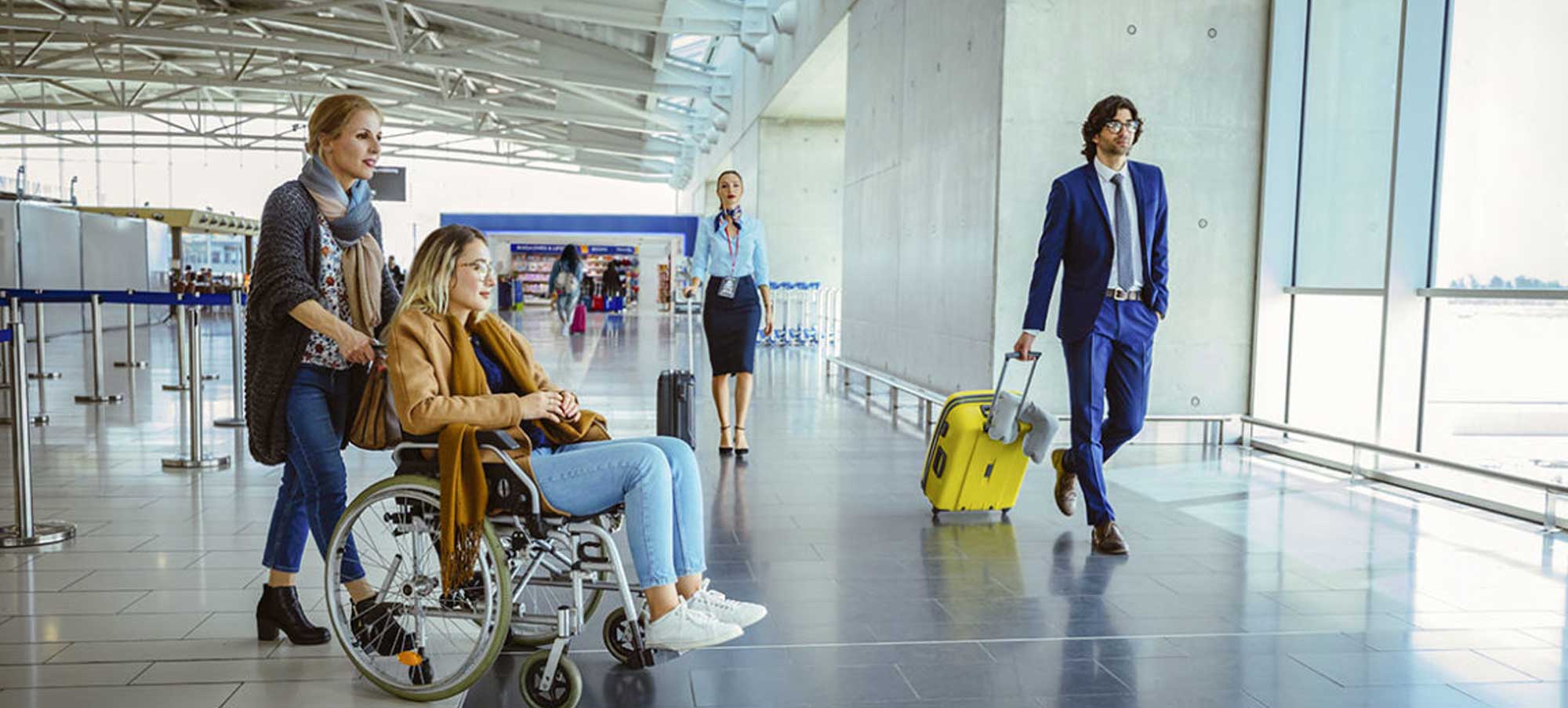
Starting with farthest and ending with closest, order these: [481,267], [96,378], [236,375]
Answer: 1. [96,378]
2. [236,375]
3. [481,267]

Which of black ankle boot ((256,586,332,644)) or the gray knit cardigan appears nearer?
the gray knit cardigan

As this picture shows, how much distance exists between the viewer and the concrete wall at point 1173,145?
6977 mm

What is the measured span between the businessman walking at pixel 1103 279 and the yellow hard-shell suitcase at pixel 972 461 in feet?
1.51

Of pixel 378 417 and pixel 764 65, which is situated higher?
pixel 764 65

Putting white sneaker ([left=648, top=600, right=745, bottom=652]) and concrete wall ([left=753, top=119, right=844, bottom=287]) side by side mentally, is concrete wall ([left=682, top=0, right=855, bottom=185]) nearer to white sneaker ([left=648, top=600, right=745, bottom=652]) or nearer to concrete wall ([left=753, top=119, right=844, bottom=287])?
concrete wall ([left=753, top=119, right=844, bottom=287])

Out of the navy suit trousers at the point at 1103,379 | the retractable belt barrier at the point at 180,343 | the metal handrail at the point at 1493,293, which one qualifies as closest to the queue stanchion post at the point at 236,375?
the retractable belt barrier at the point at 180,343

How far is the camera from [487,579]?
259cm

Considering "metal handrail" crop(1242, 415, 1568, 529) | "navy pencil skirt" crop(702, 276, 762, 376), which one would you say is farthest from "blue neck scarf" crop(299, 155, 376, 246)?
"metal handrail" crop(1242, 415, 1568, 529)

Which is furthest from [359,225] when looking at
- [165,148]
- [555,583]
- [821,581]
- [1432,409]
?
[165,148]

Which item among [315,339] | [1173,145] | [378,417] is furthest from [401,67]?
[378,417]

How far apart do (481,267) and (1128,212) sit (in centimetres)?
255

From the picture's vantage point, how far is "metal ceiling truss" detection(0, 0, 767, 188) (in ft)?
63.5

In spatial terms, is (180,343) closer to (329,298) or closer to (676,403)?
(676,403)

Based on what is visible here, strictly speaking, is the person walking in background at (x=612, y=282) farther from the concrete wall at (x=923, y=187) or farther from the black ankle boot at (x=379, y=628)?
the black ankle boot at (x=379, y=628)
